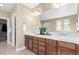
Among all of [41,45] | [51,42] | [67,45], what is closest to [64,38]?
[67,45]

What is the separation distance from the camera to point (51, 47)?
81.4 inches

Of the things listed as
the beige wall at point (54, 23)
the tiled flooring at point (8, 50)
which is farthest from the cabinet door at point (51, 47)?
the tiled flooring at point (8, 50)

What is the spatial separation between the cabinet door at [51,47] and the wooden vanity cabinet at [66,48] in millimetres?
110

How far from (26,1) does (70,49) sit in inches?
48.3

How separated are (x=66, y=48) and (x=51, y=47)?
348 millimetres

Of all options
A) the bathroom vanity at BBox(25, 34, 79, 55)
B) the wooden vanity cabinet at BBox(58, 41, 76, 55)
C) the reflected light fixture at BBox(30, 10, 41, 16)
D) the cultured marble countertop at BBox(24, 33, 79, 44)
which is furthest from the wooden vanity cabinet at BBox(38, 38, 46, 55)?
the reflected light fixture at BBox(30, 10, 41, 16)

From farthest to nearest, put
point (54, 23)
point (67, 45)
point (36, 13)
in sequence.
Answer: point (36, 13)
point (54, 23)
point (67, 45)

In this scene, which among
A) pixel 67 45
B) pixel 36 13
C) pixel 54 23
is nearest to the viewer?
pixel 67 45

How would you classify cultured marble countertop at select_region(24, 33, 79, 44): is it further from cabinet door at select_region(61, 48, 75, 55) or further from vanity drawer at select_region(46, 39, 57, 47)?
cabinet door at select_region(61, 48, 75, 55)

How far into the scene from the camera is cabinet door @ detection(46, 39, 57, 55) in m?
1.99

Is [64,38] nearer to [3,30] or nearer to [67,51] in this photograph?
[67,51]

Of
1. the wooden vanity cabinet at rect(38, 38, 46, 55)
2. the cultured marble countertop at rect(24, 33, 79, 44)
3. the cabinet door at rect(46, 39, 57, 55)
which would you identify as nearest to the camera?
the cultured marble countertop at rect(24, 33, 79, 44)

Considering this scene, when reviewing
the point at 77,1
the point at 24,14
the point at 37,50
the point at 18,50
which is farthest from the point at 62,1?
the point at 18,50

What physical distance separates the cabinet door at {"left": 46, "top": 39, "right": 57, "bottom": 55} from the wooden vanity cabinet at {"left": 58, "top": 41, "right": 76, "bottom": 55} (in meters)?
0.11
